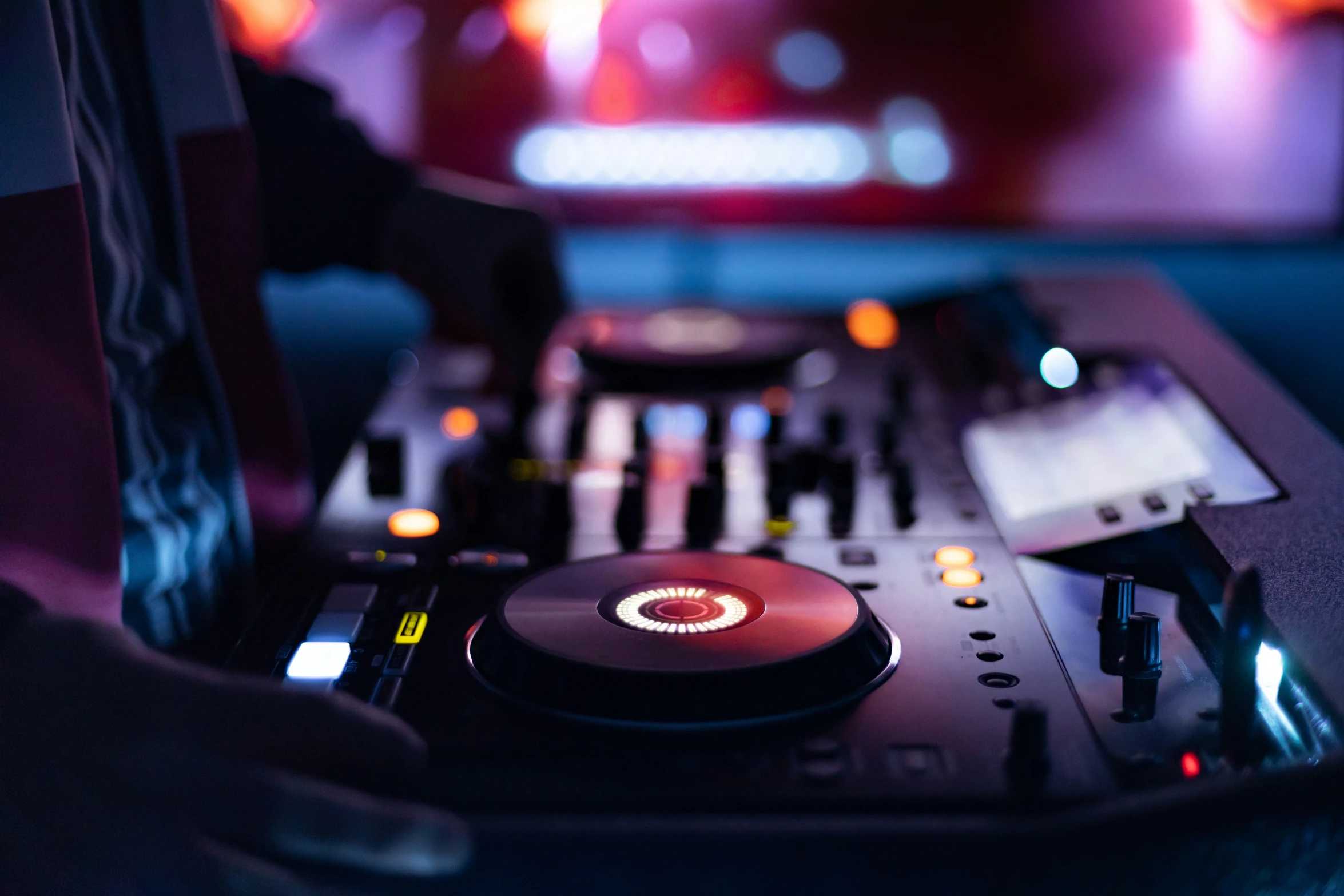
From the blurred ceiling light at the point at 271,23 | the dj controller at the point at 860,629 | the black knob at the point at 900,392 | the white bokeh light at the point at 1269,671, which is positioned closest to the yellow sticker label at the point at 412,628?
the dj controller at the point at 860,629

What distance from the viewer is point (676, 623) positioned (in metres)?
0.62

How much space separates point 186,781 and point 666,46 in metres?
1.80

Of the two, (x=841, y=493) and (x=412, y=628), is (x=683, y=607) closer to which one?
(x=412, y=628)

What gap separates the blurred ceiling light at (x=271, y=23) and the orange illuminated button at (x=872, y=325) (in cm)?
118

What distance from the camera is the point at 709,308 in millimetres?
1680

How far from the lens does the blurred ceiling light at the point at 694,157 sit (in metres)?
2.09

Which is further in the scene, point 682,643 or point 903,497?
point 903,497

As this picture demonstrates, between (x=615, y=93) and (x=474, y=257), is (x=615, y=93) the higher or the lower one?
the higher one

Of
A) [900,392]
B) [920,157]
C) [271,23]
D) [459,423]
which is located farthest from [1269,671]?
[271,23]

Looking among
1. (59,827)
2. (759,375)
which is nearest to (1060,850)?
(59,827)

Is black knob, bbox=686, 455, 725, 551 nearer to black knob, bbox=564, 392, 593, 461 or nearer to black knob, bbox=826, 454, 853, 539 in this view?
black knob, bbox=826, 454, 853, 539

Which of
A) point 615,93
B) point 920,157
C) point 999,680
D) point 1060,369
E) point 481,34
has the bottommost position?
point 999,680

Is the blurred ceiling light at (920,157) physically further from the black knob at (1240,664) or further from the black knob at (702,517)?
the black knob at (1240,664)

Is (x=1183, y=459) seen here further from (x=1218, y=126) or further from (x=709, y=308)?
(x=1218, y=126)
